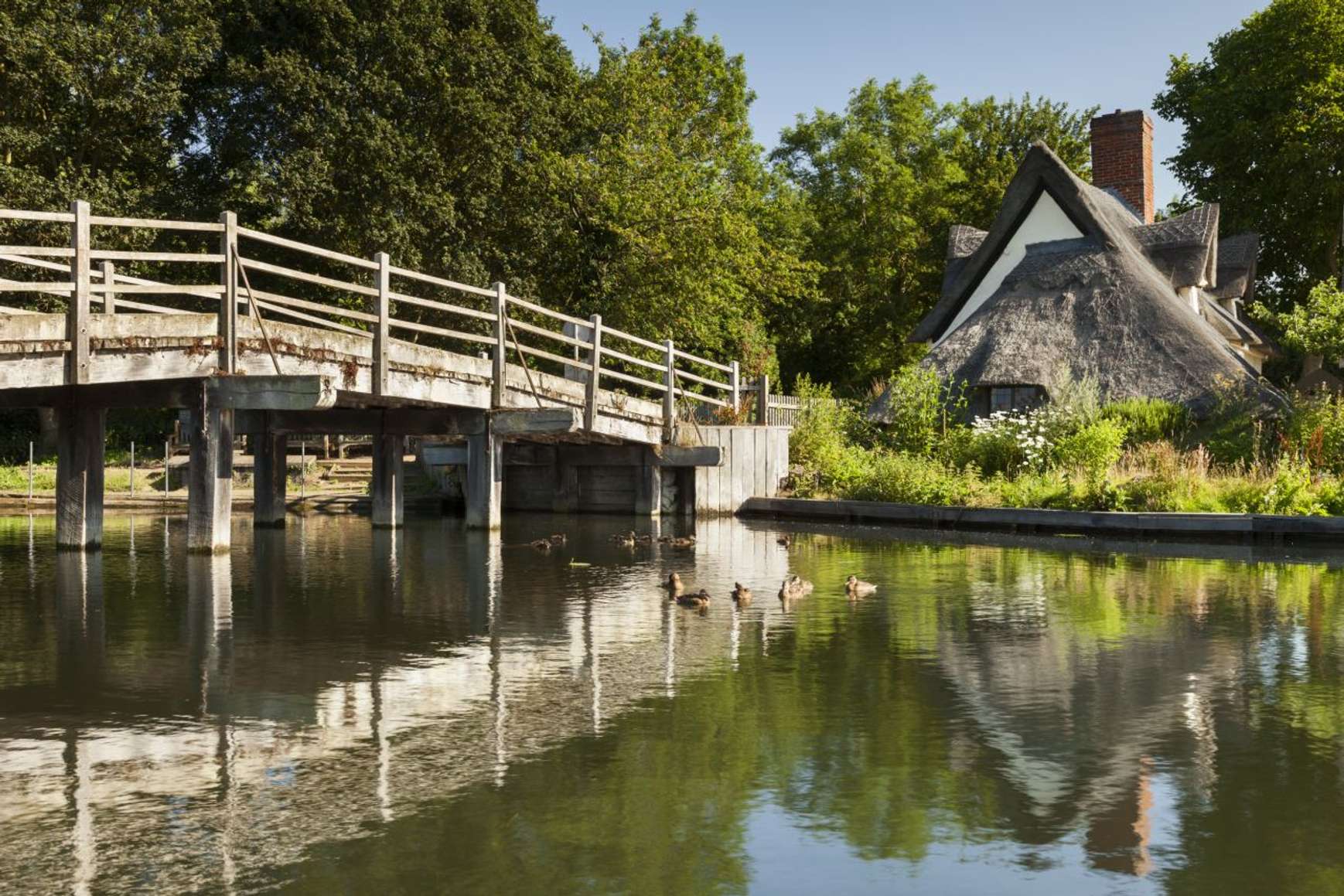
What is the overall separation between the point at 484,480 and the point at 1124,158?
27290 millimetres

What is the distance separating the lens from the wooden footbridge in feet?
51.1

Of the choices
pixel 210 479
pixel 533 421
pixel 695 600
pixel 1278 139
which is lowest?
pixel 695 600

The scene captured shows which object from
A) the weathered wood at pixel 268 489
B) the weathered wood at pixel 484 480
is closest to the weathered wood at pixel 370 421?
the weathered wood at pixel 484 480

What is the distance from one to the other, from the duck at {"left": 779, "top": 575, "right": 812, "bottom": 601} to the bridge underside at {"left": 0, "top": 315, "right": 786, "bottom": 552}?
6.17m

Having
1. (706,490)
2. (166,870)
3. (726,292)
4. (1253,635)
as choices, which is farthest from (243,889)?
(726,292)

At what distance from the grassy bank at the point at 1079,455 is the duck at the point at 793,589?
10716mm

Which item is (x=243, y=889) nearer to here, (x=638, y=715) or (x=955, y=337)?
(x=638, y=715)

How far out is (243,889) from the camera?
5.32 meters

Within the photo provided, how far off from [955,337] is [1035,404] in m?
2.96

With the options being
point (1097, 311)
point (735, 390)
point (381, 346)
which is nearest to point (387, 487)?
point (381, 346)

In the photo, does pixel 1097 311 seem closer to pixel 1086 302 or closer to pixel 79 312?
pixel 1086 302

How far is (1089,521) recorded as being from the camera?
22781mm

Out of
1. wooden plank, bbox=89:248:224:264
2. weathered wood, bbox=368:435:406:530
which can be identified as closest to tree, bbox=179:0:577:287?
weathered wood, bbox=368:435:406:530

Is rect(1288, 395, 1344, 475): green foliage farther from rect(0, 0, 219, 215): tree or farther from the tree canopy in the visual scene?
rect(0, 0, 219, 215): tree
